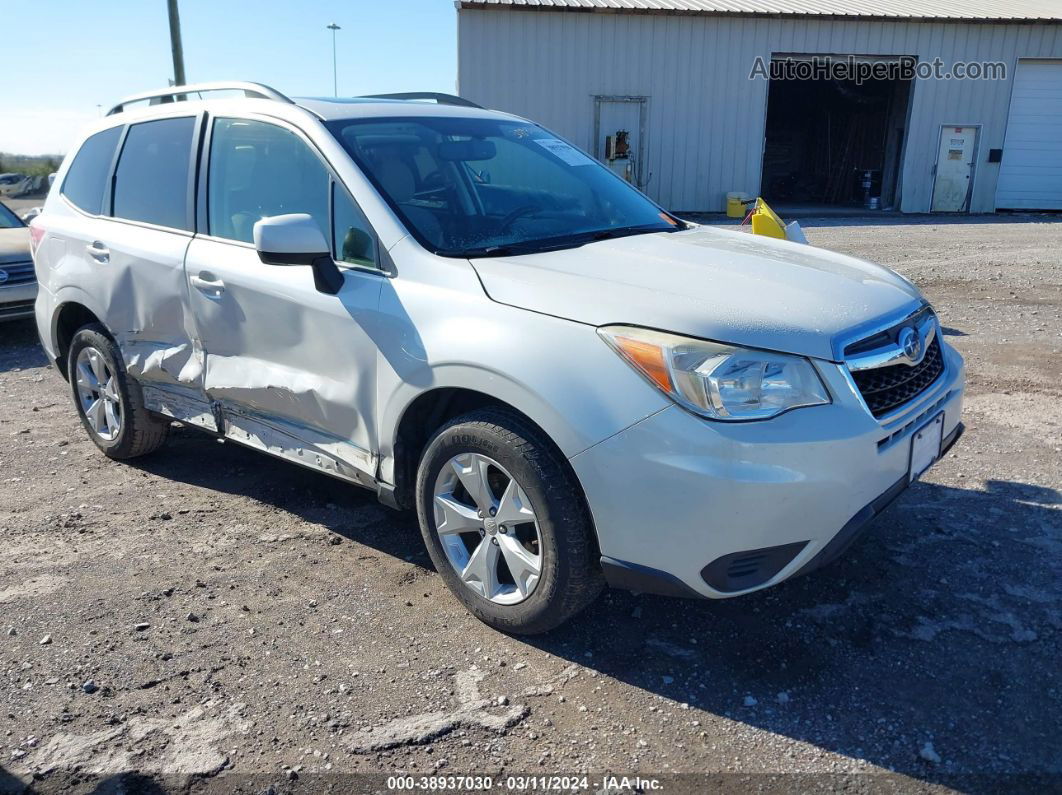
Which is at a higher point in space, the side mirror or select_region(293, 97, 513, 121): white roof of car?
select_region(293, 97, 513, 121): white roof of car

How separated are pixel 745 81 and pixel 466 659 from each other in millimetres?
18850

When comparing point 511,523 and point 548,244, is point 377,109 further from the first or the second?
point 511,523

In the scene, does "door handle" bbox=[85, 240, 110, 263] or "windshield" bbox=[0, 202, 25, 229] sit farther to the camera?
"windshield" bbox=[0, 202, 25, 229]

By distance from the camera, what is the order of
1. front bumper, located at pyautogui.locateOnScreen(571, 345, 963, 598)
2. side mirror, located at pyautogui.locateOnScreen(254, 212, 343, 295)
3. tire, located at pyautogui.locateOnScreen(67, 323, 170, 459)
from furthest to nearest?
tire, located at pyautogui.locateOnScreen(67, 323, 170, 459) → side mirror, located at pyautogui.locateOnScreen(254, 212, 343, 295) → front bumper, located at pyautogui.locateOnScreen(571, 345, 963, 598)

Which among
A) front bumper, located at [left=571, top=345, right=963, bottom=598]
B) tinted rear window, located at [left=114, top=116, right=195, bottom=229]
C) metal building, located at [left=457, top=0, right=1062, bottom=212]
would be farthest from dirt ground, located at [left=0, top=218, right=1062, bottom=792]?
metal building, located at [left=457, top=0, right=1062, bottom=212]

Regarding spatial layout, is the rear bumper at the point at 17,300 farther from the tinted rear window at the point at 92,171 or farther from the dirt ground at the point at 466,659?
the dirt ground at the point at 466,659

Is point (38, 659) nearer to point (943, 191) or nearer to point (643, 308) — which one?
point (643, 308)

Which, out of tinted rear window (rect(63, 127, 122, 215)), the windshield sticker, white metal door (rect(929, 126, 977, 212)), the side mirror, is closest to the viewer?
the side mirror

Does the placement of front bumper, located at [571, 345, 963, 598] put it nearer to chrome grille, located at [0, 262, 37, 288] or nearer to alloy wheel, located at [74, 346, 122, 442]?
alloy wheel, located at [74, 346, 122, 442]

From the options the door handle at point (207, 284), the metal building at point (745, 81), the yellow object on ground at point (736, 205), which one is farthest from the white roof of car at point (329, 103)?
the yellow object on ground at point (736, 205)

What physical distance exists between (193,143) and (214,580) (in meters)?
2.02

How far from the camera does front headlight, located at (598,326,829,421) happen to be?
253cm

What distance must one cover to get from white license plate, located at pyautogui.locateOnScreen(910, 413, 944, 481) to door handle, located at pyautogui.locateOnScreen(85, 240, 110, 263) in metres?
3.82

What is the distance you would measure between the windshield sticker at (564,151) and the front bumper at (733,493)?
6.55 ft
